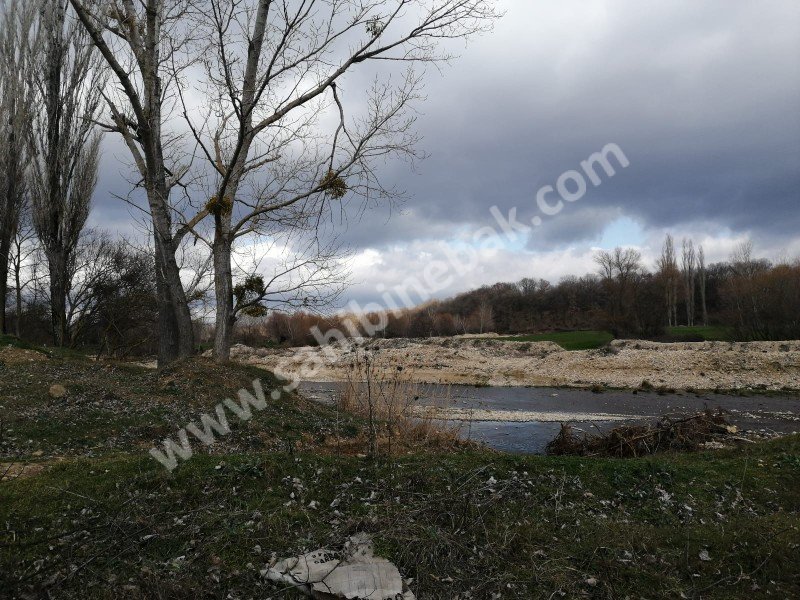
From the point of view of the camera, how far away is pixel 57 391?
8.53 m

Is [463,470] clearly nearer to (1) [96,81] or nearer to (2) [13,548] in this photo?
(2) [13,548]

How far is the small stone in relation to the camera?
845 centimetres

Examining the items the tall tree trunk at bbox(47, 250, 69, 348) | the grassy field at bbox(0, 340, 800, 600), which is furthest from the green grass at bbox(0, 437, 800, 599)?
the tall tree trunk at bbox(47, 250, 69, 348)

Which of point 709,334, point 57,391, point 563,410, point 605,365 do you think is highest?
point 57,391

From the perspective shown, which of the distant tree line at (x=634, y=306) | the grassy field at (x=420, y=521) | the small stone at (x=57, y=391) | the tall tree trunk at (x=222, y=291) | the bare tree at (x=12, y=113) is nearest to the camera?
the grassy field at (x=420, y=521)

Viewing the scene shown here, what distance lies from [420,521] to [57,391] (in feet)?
22.1

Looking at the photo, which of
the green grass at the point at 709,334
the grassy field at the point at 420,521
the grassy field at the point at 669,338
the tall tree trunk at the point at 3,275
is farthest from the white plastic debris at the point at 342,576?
the green grass at the point at 709,334

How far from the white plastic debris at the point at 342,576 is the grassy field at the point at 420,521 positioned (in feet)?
0.35

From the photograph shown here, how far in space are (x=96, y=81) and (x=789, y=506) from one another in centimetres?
2218

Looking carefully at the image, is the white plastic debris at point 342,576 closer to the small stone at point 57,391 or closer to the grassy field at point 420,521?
the grassy field at point 420,521

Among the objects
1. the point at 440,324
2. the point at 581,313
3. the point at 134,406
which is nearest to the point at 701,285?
the point at 581,313

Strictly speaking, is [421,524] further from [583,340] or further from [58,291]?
[583,340]

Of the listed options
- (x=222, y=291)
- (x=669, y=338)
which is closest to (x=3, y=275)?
(x=222, y=291)

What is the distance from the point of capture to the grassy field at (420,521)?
143 inches
